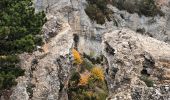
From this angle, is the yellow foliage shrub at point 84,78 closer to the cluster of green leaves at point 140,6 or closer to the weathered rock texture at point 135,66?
the weathered rock texture at point 135,66

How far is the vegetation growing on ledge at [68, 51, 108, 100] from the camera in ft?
150

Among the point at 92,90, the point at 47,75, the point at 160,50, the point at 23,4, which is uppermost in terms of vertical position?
the point at 23,4

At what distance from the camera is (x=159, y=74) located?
3284 centimetres

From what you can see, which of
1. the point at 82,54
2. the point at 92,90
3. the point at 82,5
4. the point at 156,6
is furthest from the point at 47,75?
the point at 156,6

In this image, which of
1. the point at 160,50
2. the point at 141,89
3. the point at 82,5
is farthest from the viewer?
the point at 82,5

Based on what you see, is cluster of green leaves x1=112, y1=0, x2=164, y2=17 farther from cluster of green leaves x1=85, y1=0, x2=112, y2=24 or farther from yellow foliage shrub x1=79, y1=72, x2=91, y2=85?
yellow foliage shrub x1=79, y1=72, x2=91, y2=85

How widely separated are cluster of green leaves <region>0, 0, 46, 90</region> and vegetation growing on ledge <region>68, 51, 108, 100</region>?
11.7 m

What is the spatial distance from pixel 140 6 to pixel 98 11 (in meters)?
9.25

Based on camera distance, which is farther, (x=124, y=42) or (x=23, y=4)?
(x=124, y=42)

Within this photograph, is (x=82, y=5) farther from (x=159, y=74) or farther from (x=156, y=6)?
(x=159, y=74)

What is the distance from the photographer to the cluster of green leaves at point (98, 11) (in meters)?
61.7

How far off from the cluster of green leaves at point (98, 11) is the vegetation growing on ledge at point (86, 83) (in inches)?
356

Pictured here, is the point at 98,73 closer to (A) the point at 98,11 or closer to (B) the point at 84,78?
(B) the point at 84,78

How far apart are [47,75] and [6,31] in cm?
685
